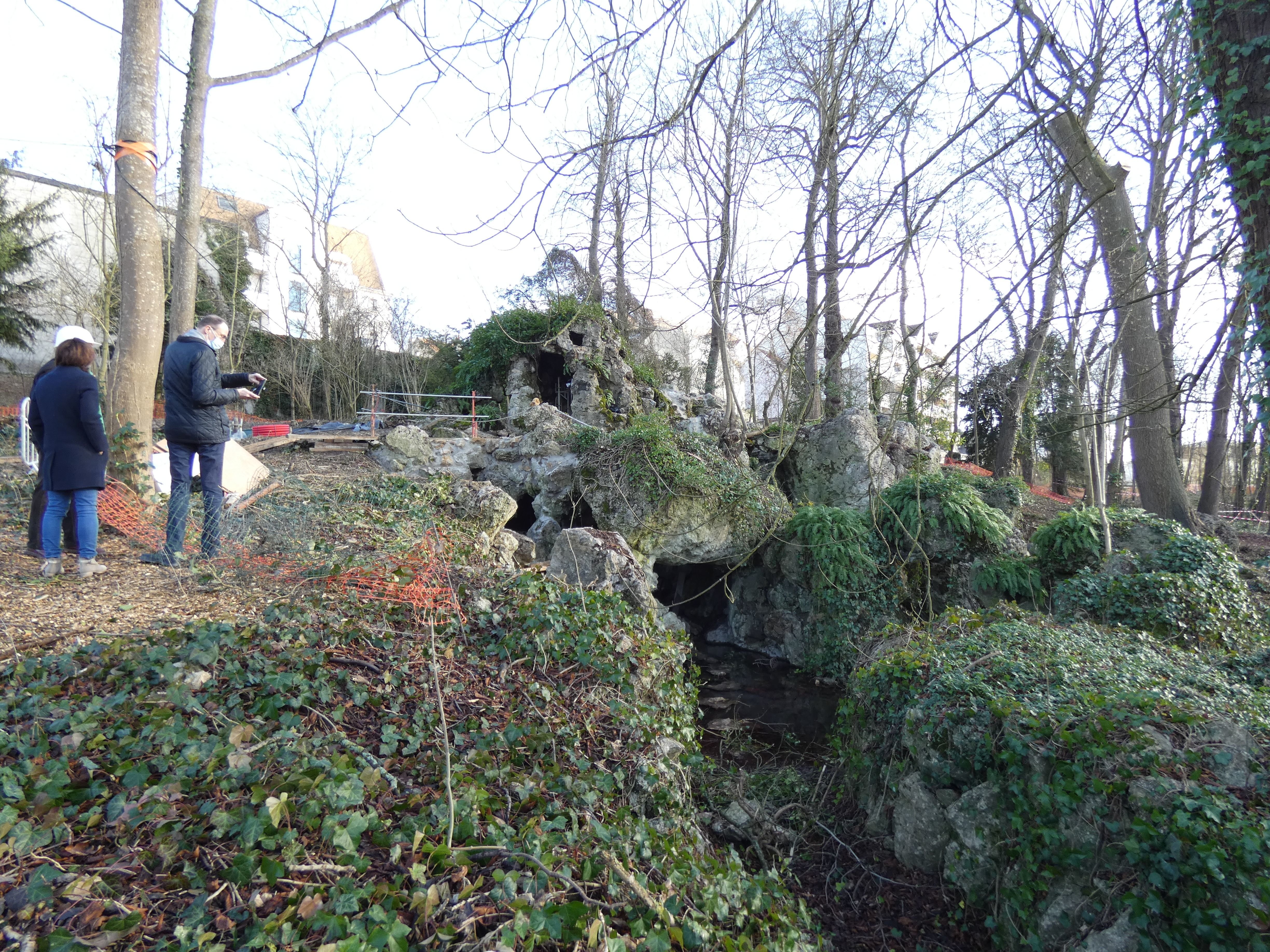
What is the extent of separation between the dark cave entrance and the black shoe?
31.5 ft

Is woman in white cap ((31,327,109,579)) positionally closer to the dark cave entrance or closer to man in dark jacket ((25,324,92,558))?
man in dark jacket ((25,324,92,558))

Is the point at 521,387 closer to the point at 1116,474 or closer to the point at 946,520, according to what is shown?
the point at 946,520

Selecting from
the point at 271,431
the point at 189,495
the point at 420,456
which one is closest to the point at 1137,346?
the point at 420,456

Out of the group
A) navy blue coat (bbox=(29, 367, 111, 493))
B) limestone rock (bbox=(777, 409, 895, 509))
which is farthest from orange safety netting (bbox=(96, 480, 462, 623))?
limestone rock (bbox=(777, 409, 895, 509))

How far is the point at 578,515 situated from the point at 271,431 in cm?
736

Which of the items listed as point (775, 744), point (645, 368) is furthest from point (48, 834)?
point (645, 368)

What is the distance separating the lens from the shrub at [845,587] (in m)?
8.59

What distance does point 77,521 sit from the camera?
4.54m

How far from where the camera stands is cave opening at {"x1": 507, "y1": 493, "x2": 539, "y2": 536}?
33.8ft

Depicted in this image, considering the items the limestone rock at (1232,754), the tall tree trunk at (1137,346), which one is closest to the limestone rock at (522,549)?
the limestone rock at (1232,754)

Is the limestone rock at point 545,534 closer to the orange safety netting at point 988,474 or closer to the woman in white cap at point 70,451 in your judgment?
the woman in white cap at point 70,451

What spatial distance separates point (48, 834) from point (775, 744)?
6.05 meters

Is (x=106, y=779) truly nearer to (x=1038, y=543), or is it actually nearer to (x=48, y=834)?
(x=48, y=834)

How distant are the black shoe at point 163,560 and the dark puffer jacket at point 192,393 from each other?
0.83 metres
